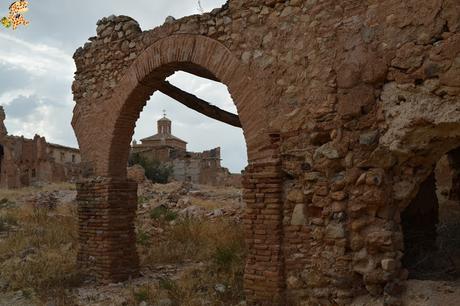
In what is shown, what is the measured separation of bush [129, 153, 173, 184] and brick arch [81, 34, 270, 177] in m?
25.0

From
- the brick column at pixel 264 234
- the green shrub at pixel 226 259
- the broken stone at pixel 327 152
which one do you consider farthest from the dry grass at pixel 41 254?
the broken stone at pixel 327 152

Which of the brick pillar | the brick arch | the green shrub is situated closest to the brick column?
the brick arch

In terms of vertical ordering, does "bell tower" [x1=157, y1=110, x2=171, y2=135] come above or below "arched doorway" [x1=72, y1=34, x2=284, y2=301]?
above

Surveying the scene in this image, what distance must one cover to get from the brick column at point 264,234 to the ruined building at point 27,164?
2722 centimetres

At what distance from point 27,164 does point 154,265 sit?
1126 inches

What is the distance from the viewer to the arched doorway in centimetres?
546

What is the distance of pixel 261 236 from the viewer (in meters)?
5.49

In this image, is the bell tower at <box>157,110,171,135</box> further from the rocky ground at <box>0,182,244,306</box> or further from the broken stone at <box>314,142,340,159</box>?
the broken stone at <box>314,142,340,159</box>

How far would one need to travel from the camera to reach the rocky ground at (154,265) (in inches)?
239

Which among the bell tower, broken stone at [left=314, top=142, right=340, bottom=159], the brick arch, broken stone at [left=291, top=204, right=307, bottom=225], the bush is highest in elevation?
the bell tower

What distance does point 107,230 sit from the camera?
24.9 ft

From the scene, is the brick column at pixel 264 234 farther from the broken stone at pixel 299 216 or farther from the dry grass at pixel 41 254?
the dry grass at pixel 41 254

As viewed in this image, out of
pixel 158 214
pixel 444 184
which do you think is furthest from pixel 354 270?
pixel 158 214

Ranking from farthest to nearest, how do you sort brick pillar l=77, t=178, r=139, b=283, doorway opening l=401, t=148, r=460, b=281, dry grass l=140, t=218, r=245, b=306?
brick pillar l=77, t=178, r=139, b=283 < dry grass l=140, t=218, r=245, b=306 < doorway opening l=401, t=148, r=460, b=281
